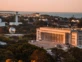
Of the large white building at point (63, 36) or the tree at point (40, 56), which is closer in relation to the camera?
the tree at point (40, 56)

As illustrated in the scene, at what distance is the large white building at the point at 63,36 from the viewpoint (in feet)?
14.4

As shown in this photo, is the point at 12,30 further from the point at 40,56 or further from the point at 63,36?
the point at 40,56

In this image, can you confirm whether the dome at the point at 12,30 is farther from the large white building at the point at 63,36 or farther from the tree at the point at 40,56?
the tree at the point at 40,56

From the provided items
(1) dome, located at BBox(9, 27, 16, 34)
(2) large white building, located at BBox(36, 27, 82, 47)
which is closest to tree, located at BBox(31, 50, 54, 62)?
(2) large white building, located at BBox(36, 27, 82, 47)

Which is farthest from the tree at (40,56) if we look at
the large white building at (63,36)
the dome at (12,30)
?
the dome at (12,30)

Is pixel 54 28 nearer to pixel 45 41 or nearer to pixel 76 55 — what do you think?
pixel 45 41

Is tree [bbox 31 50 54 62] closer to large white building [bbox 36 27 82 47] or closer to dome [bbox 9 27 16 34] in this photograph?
large white building [bbox 36 27 82 47]

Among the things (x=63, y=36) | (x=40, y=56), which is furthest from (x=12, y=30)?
(x=40, y=56)

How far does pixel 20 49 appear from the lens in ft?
13.5

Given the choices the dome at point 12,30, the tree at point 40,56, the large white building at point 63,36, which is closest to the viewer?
the tree at point 40,56

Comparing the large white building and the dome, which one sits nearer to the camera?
the large white building

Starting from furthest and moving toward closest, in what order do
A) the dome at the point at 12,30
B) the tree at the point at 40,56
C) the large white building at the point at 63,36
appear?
the dome at the point at 12,30, the large white building at the point at 63,36, the tree at the point at 40,56

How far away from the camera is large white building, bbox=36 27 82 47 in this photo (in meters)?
4.40

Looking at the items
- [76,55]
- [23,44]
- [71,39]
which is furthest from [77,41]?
[23,44]
